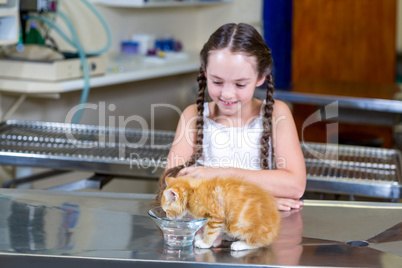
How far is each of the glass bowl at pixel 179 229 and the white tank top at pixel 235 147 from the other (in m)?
0.61

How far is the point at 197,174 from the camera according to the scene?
1.49 meters

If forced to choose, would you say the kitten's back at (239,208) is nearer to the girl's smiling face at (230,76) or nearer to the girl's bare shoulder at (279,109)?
the girl's smiling face at (230,76)

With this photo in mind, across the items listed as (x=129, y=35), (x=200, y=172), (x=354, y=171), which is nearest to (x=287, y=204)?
(x=200, y=172)

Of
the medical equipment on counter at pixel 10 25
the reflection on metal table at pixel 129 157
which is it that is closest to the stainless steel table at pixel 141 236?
the reflection on metal table at pixel 129 157

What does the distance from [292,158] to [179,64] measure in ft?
6.78

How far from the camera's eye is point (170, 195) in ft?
3.97

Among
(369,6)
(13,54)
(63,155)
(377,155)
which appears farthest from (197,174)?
(369,6)

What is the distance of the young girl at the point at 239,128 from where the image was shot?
61.3 inches

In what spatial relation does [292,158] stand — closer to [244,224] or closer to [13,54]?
[244,224]

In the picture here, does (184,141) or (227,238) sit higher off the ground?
(184,141)

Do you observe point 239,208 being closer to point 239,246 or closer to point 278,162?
point 239,246

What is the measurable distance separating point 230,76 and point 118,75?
5.24ft

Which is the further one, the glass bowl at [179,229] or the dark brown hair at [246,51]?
the dark brown hair at [246,51]

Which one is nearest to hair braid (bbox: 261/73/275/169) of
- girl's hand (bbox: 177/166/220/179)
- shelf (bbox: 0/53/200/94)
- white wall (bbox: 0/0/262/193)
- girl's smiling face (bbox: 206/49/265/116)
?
girl's smiling face (bbox: 206/49/265/116)
